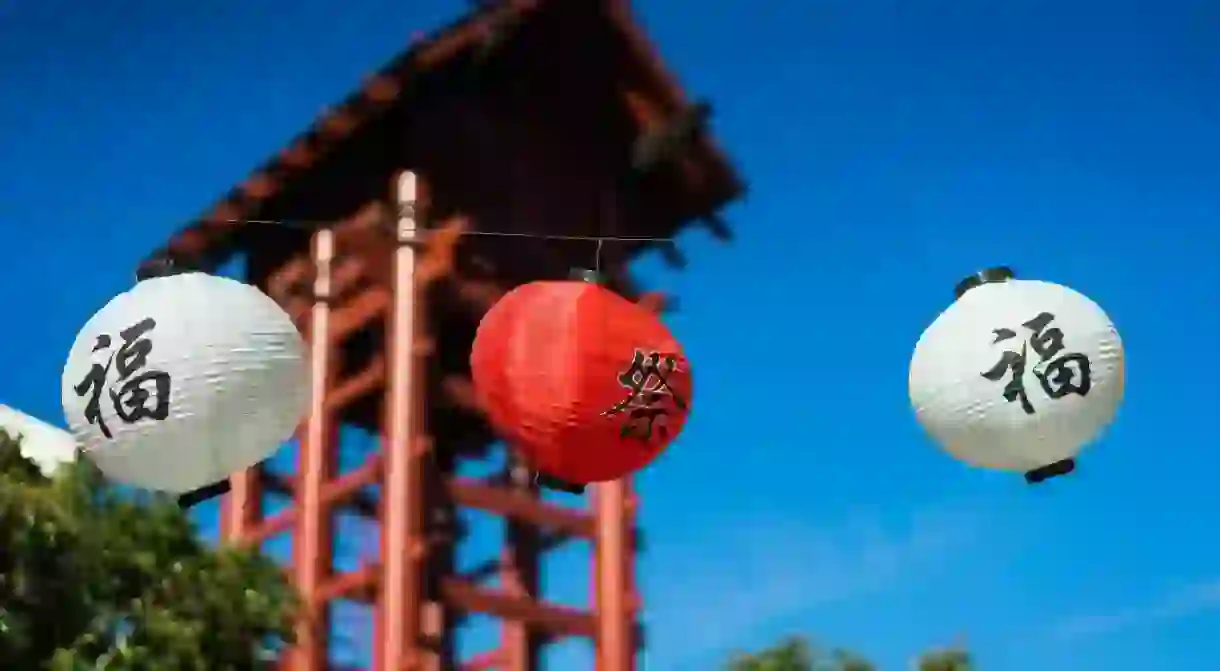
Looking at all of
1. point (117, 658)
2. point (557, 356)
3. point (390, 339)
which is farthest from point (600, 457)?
point (390, 339)

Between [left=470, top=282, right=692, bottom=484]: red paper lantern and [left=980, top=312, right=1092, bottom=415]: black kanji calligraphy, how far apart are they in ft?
4.39

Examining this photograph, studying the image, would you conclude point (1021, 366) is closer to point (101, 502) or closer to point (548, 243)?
point (101, 502)

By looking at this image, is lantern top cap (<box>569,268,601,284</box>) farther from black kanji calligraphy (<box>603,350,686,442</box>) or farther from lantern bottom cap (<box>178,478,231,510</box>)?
lantern bottom cap (<box>178,478,231,510</box>)

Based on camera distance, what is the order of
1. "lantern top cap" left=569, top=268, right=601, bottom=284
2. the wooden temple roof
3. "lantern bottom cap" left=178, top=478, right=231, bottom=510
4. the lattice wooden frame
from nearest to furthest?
"lantern bottom cap" left=178, top=478, right=231, bottom=510 → "lantern top cap" left=569, top=268, right=601, bottom=284 → the lattice wooden frame → the wooden temple roof

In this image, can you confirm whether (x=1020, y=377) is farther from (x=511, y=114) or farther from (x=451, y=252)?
(x=511, y=114)

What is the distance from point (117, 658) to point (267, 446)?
5056 mm

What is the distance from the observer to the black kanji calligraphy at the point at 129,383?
6.40m

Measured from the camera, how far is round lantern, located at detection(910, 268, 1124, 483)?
6934mm

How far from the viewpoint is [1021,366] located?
693 cm

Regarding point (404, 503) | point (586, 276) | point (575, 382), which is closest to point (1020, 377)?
point (575, 382)

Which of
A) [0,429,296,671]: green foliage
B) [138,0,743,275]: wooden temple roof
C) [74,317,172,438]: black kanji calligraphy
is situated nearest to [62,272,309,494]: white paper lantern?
[74,317,172,438]: black kanji calligraphy

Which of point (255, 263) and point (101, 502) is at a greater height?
point (255, 263)

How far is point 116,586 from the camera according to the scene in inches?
456

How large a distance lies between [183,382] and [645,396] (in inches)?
74.2
